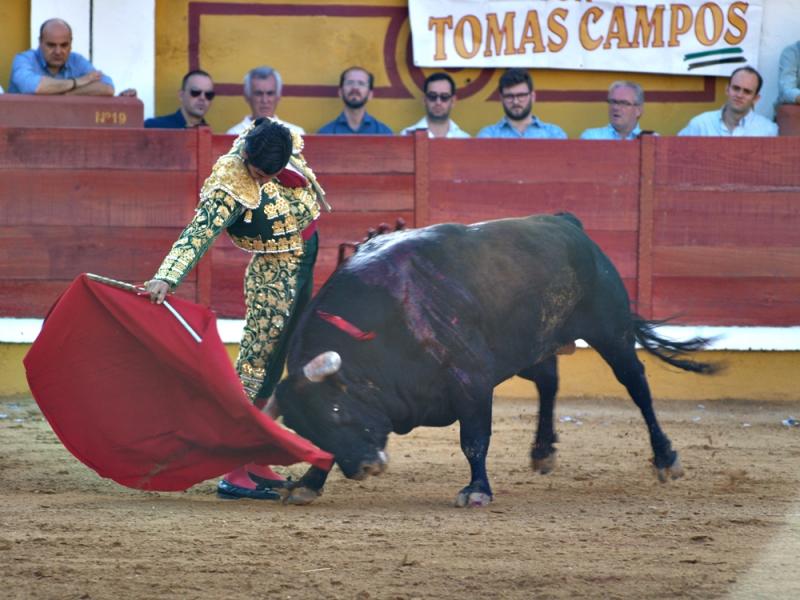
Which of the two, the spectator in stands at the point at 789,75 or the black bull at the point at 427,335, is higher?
the spectator in stands at the point at 789,75

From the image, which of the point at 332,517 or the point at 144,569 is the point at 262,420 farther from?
the point at 144,569

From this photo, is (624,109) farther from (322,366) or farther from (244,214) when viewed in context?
(322,366)

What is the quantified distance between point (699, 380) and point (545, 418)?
7.41 ft

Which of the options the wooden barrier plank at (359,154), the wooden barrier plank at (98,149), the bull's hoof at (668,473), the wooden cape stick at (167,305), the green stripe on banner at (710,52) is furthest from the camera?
the green stripe on banner at (710,52)

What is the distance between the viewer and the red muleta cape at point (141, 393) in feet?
14.4

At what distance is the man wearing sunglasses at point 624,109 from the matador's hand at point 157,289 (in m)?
3.48

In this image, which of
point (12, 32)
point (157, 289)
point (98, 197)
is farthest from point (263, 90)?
point (157, 289)

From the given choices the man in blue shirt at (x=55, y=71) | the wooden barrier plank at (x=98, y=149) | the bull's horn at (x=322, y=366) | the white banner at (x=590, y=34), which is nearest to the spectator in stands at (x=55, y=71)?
the man in blue shirt at (x=55, y=71)

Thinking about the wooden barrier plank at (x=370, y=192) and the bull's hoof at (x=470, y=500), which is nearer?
the bull's hoof at (x=470, y=500)

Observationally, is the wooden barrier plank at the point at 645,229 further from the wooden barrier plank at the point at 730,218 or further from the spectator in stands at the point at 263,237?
the spectator in stands at the point at 263,237

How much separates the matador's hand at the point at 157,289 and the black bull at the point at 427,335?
433mm

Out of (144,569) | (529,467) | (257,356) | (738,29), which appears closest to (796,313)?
(738,29)

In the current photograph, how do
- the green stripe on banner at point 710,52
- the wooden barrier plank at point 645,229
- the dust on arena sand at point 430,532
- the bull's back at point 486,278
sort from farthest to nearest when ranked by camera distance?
the green stripe on banner at point 710,52 → the wooden barrier plank at point 645,229 → the bull's back at point 486,278 → the dust on arena sand at point 430,532

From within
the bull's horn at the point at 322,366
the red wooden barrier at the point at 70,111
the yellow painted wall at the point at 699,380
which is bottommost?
the yellow painted wall at the point at 699,380
